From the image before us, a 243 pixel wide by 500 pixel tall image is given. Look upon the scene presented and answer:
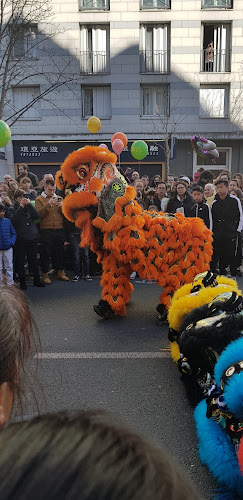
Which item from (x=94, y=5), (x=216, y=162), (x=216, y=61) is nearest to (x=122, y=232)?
(x=216, y=162)

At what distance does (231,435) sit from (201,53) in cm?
2012

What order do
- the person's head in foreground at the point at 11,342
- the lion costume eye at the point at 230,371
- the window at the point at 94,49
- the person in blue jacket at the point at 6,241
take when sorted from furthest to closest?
the window at the point at 94,49 → the person in blue jacket at the point at 6,241 → the lion costume eye at the point at 230,371 → the person's head in foreground at the point at 11,342

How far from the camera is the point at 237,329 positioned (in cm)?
247

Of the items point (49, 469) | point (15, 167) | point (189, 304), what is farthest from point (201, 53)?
point (49, 469)

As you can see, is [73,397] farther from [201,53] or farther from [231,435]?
[201,53]

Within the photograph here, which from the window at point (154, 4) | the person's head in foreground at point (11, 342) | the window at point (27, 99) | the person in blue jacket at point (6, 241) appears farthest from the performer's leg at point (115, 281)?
the window at point (154, 4)

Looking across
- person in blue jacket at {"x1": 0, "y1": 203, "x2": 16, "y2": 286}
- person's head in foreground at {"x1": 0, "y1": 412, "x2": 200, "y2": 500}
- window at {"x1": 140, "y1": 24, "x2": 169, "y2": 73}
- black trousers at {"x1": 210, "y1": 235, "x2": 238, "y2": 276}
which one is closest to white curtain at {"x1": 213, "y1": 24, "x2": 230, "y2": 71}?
window at {"x1": 140, "y1": 24, "x2": 169, "y2": 73}

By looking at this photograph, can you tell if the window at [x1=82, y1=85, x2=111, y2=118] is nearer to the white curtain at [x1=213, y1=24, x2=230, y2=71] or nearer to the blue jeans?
the white curtain at [x1=213, y1=24, x2=230, y2=71]

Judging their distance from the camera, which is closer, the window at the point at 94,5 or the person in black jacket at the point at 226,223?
the person in black jacket at the point at 226,223

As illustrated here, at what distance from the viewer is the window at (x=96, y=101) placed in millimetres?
19438

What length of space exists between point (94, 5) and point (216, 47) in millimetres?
6022

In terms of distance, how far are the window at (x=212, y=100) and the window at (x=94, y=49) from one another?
479 centimetres

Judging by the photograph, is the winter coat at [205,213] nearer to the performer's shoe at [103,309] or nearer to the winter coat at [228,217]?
the winter coat at [228,217]

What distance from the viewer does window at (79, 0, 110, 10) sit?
61.2 feet
